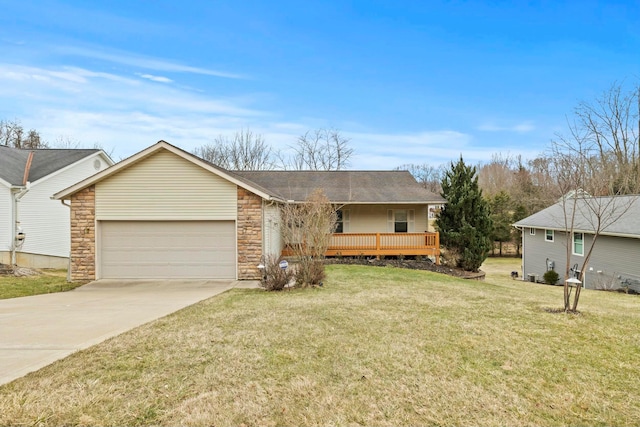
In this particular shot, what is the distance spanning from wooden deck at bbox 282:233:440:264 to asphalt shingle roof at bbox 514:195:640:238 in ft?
17.0

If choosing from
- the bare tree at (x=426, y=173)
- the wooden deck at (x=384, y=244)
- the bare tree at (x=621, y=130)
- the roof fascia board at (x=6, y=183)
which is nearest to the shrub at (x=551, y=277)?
the wooden deck at (x=384, y=244)

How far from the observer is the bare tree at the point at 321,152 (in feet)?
110

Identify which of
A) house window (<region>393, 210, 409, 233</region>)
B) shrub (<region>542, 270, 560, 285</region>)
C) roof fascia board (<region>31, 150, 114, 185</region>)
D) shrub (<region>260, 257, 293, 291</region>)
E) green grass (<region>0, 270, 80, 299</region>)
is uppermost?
roof fascia board (<region>31, 150, 114, 185</region>)

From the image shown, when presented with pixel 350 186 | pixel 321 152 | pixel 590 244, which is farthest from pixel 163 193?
pixel 321 152

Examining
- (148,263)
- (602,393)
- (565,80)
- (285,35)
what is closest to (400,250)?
(148,263)

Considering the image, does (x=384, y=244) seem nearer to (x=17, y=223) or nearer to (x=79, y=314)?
(x=79, y=314)

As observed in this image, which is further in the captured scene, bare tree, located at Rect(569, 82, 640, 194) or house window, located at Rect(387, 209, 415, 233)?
bare tree, located at Rect(569, 82, 640, 194)

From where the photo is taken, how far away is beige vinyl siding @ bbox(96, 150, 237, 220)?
1141 cm

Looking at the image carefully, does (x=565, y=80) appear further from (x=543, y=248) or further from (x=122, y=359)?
(x=122, y=359)

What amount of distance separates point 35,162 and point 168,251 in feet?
38.5

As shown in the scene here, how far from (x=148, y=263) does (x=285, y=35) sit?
11718 millimetres

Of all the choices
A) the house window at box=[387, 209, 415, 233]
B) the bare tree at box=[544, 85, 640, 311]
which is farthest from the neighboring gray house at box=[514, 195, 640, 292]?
the house window at box=[387, 209, 415, 233]

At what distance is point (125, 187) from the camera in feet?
37.4

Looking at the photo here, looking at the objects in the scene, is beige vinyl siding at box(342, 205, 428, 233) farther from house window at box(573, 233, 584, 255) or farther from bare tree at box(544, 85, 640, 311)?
house window at box(573, 233, 584, 255)
